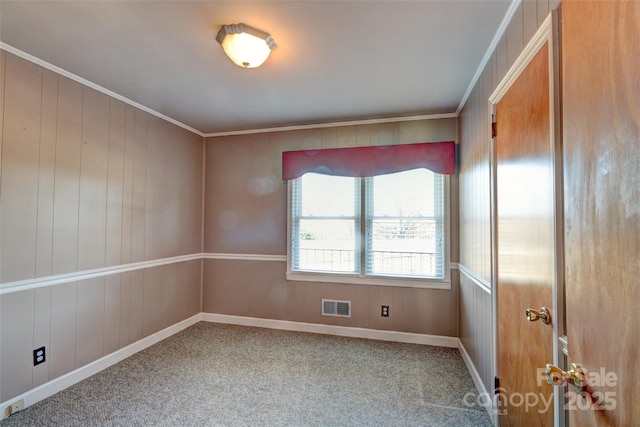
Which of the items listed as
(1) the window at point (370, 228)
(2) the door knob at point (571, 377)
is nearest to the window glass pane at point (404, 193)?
(1) the window at point (370, 228)

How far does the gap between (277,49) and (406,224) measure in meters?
2.21

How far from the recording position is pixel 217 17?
1.74m

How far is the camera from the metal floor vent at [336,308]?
351 cm

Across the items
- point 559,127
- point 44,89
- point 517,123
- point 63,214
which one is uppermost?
point 44,89

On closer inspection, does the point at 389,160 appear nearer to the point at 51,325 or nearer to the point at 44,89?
the point at 44,89

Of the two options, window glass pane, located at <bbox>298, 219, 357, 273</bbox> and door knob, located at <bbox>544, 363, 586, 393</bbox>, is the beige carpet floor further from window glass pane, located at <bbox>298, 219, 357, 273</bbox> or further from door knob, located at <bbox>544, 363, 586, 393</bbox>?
door knob, located at <bbox>544, 363, 586, 393</bbox>

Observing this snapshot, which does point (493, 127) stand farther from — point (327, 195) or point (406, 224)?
point (327, 195)

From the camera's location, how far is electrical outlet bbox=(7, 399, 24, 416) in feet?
6.61

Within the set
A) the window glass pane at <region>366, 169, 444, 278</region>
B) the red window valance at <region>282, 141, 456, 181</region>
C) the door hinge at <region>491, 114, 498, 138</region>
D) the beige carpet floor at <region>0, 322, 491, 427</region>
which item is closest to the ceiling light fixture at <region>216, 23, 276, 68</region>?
the door hinge at <region>491, 114, 498, 138</region>

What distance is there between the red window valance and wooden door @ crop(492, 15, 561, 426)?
127 cm

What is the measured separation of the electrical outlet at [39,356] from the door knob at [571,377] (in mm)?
3097

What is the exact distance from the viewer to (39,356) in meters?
2.21

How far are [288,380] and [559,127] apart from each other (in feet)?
8.18

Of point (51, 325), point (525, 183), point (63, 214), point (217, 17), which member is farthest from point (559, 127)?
point (51, 325)
